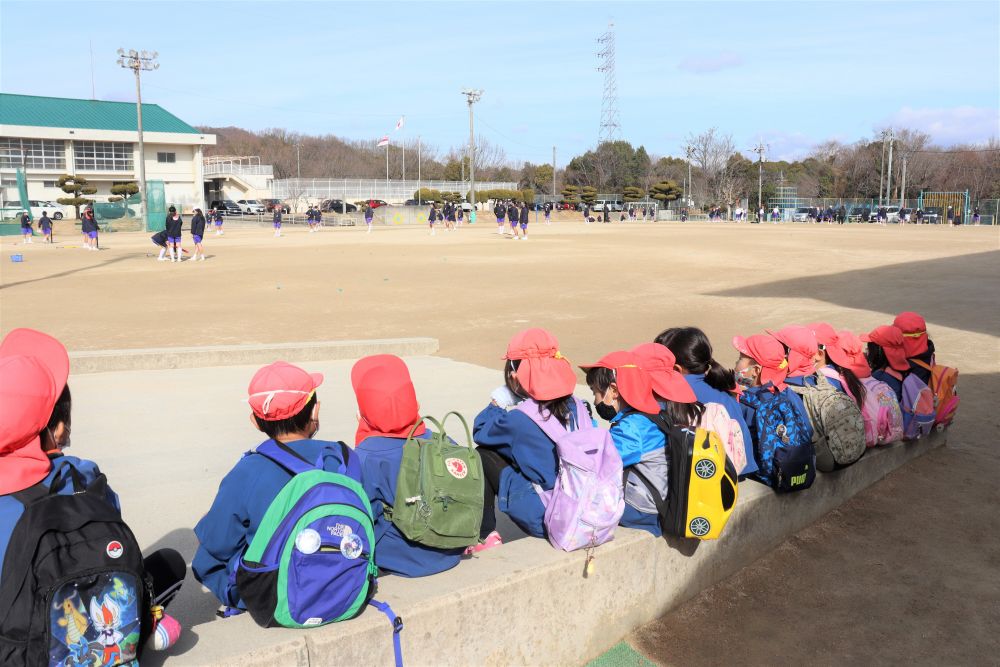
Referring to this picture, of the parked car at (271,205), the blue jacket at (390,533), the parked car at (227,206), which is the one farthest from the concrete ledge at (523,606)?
the parked car at (227,206)

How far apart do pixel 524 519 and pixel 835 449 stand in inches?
91.5

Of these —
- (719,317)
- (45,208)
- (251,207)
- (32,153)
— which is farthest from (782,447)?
(32,153)

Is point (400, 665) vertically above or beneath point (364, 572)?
beneath

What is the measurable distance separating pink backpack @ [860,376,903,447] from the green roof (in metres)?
70.2

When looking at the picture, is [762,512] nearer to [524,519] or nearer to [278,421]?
[524,519]

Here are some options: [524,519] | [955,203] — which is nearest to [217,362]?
[524,519]

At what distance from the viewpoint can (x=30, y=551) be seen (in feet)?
7.25

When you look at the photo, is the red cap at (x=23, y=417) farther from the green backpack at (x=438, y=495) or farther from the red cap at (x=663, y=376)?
the red cap at (x=663, y=376)

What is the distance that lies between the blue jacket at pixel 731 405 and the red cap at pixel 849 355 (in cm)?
130

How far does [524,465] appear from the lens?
379 cm

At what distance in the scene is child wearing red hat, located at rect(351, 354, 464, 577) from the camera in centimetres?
324

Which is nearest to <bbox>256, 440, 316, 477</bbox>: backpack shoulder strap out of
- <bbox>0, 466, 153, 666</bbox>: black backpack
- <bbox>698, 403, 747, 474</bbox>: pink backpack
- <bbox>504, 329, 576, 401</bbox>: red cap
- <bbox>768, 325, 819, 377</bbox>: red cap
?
<bbox>0, 466, 153, 666</bbox>: black backpack

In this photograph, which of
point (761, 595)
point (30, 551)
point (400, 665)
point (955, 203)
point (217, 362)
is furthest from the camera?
point (955, 203)

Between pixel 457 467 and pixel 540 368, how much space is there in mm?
1069
